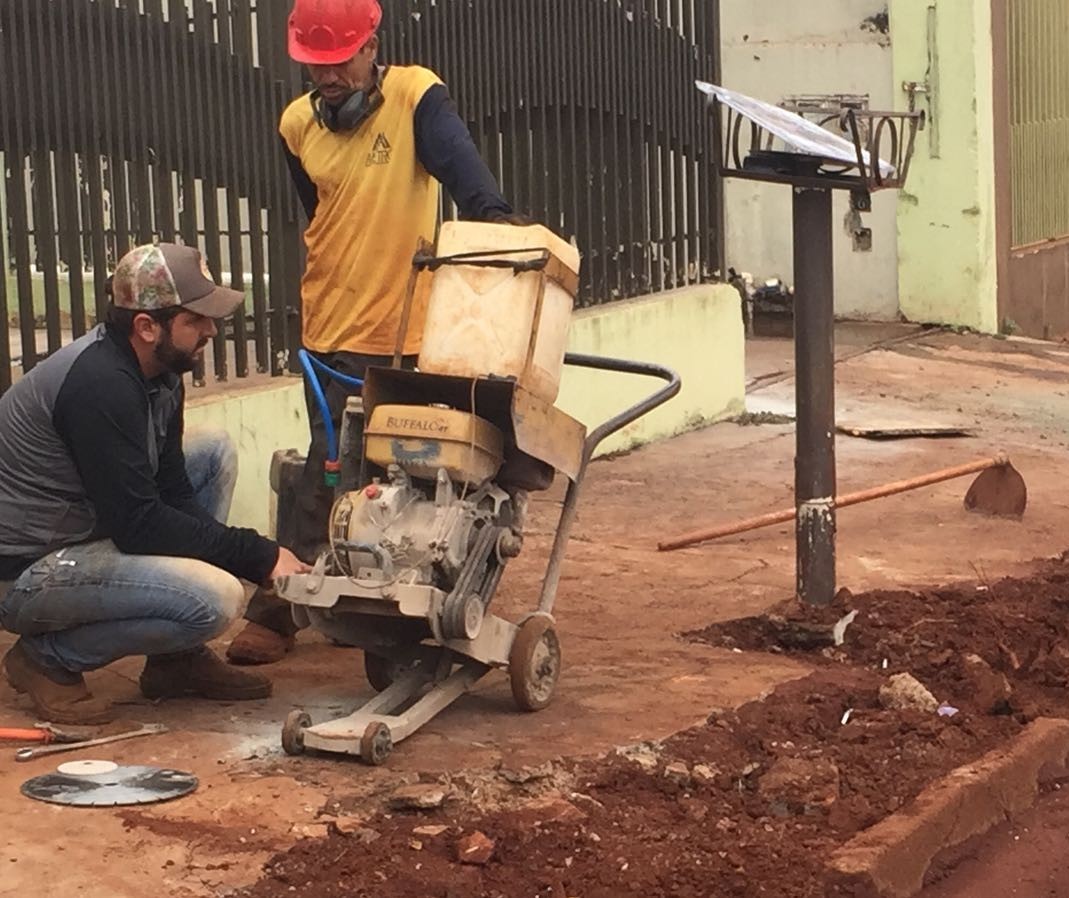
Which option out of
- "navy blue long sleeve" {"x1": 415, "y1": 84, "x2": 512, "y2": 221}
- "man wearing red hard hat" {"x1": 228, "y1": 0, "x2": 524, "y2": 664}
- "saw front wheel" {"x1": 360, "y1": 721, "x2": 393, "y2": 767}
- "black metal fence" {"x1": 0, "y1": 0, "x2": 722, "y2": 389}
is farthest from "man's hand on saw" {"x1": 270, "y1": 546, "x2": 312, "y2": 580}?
"black metal fence" {"x1": 0, "y1": 0, "x2": 722, "y2": 389}

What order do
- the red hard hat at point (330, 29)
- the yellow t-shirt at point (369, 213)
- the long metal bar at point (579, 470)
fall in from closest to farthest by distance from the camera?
the long metal bar at point (579, 470)
the red hard hat at point (330, 29)
the yellow t-shirt at point (369, 213)

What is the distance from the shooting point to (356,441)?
220 inches

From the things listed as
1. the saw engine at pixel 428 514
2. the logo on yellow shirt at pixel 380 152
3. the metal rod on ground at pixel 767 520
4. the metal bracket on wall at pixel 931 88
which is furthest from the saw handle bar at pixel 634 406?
the metal bracket on wall at pixel 931 88

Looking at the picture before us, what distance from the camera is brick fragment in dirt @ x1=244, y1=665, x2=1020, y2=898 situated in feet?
14.8

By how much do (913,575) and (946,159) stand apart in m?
7.47

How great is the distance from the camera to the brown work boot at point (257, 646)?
20.9 feet

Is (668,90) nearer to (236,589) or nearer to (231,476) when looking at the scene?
(231,476)

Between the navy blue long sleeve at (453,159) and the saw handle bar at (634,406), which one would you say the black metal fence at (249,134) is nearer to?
the navy blue long sleeve at (453,159)

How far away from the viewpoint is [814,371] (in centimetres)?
662

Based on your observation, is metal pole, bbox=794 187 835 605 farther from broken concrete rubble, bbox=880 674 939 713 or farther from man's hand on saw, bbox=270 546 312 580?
man's hand on saw, bbox=270 546 312 580

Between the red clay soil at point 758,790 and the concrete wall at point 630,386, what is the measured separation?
2189 millimetres

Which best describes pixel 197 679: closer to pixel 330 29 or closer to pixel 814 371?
pixel 330 29

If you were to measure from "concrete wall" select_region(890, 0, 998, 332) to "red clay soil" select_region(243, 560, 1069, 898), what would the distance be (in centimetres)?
812

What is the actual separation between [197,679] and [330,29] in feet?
6.43
